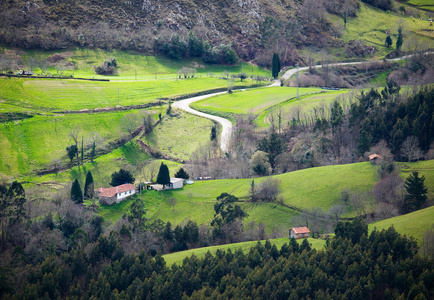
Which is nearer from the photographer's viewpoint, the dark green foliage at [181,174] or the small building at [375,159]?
the small building at [375,159]

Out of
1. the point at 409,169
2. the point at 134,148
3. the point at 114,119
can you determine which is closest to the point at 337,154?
the point at 409,169

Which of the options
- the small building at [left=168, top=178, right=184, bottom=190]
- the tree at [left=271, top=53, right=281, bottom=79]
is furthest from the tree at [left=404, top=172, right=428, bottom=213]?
the tree at [left=271, top=53, right=281, bottom=79]

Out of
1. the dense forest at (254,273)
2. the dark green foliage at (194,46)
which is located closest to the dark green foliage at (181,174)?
the dense forest at (254,273)

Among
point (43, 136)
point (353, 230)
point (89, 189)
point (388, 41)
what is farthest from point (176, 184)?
point (388, 41)

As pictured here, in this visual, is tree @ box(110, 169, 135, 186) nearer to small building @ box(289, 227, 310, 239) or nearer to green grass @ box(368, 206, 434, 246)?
small building @ box(289, 227, 310, 239)

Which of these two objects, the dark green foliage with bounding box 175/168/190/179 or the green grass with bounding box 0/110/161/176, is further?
the green grass with bounding box 0/110/161/176

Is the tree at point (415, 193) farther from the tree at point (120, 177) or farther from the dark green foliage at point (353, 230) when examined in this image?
the tree at point (120, 177)

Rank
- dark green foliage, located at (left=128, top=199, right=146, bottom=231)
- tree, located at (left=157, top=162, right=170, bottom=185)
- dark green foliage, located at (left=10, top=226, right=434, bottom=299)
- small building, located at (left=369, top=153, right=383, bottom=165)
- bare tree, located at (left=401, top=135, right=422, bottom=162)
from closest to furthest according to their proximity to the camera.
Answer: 1. dark green foliage, located at (left=10, top=226, right=434, bottom=299)
2. dark green foliage, located at (left=128, top=199, right=146, bottom=231)
3. small building, located at (left=369, top=153, right=383, bottom=165)
4. bare tree, located at (left=401, top=135, right=422, bottom=162)
5. tree, located at (left=157, top=162, right=170, bottom=185)

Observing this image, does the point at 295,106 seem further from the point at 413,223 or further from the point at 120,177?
the point at 413,223
